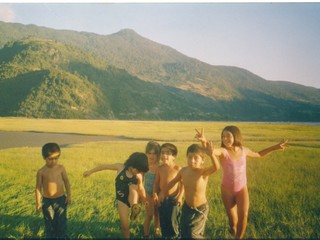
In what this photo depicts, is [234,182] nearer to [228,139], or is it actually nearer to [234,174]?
[234,174]

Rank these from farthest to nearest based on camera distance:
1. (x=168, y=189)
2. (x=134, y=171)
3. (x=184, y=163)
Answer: (x=184, y=163)
(x=168, y=189)
(x=134, y=171)

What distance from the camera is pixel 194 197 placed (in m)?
3.65

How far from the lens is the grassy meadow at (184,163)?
4.07 metres

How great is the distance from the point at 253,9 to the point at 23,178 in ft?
18.1

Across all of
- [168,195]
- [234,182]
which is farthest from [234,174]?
[168,195]

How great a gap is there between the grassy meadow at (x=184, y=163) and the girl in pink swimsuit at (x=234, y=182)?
9.3 inches

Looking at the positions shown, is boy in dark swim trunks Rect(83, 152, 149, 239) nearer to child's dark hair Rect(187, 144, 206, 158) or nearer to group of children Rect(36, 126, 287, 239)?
group of children Rect(36, 126, 287, 239)

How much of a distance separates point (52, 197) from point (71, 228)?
0.58 metres

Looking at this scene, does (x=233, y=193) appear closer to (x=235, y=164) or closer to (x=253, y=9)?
(x=235, y=164)

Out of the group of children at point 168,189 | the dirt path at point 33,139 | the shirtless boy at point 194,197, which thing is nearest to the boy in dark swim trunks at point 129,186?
the group of children at point 168,189

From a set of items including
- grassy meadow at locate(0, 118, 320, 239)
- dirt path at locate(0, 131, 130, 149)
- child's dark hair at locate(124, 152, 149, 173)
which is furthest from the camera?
dirt path at locate(0, 131, 130, 149)

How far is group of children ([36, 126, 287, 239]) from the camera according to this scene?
366 cm

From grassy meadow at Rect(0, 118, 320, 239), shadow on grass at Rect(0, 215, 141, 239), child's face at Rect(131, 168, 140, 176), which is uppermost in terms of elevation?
child's face at Rect(131, 168, 140, 176)

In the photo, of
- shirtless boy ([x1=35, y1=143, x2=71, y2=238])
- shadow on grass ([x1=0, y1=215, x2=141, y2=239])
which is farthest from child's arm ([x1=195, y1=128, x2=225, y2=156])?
shirtless boy ([x1=35, y1=143, x2=71, y2=238])
